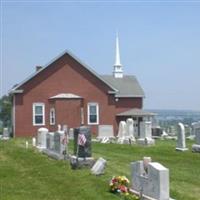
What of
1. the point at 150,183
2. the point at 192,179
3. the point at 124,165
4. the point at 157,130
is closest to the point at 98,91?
the point at 157,130

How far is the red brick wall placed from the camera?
4716 cm

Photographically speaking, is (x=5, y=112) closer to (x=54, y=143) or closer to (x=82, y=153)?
(x=54, y=143)

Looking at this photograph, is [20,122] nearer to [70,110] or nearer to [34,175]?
[70,110]

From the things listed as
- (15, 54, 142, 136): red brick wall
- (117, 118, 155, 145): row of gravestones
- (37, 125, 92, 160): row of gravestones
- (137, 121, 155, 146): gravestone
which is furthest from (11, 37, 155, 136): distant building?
(37, 125, 92, 160): row of gravestones

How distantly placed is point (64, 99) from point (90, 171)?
29359 mm

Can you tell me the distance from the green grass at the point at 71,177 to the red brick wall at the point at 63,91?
22510mm

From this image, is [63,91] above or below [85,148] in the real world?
above

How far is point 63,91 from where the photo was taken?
48.2m

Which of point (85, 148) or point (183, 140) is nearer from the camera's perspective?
point (85, 148)

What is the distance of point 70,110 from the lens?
47188mm

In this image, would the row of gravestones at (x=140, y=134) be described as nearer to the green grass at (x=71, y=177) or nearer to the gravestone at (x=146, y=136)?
the gravestone at (x=146, y=136)

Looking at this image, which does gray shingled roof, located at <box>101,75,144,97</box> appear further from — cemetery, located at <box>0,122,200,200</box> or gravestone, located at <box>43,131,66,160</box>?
gravestone, located at <box>43,131,66,160</box>

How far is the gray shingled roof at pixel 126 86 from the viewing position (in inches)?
2056

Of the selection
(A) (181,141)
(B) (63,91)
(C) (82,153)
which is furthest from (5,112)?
(C) (82,153)
